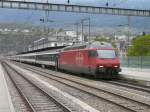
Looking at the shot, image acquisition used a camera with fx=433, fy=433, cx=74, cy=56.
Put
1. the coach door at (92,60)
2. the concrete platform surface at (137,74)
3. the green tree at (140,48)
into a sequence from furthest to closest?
the green tree at (140,48), the coach door at (92,60), the concrete platform surface at (137,74)

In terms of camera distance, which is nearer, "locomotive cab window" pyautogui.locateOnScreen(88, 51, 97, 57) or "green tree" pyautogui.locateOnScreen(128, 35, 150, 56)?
"locomotive cab window" pyautogui.locateOnScreen(88, 51, 97, 57)

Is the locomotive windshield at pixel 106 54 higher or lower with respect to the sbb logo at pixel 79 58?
higher

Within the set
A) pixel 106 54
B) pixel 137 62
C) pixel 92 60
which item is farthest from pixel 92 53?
pixel 137 62

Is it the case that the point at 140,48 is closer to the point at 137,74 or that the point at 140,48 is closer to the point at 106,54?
the point at 137,74

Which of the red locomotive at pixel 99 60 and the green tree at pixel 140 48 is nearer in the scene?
the red locomotive at pixel 99 60

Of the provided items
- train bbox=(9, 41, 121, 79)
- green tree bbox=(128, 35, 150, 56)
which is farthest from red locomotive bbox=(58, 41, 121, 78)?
green tree bbox=(128, 35, 150, 56)

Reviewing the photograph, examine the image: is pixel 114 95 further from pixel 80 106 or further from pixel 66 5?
pixel 66 5

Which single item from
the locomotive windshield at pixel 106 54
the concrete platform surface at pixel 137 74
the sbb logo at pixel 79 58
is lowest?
the concrete platform surface at pixel 137 74

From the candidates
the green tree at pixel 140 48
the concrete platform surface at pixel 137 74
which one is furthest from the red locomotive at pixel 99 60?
the green tree at pixel 140 48

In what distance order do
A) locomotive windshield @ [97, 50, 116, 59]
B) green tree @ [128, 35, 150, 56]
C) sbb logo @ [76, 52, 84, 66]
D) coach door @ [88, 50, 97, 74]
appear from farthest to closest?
green tree @ [128, 35, 150, 56] → sbb logo @ [76, 52, 84, 66] → locomotive windshield @ [97, 50, 116, 59] → coach door @ [88, 50, 97, 74]

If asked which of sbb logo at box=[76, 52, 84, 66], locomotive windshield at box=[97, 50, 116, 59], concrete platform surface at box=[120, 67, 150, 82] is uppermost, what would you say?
locomotive windshield at box=[97, 50, 116, 59]

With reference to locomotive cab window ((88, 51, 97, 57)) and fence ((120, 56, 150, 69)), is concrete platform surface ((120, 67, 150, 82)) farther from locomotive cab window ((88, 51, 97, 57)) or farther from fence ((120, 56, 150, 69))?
locomotive cab window ((88, 51, 97, 57))

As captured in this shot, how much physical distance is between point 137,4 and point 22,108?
4571 cm

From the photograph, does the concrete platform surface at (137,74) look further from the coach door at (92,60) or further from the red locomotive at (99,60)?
the coach door at (92,60)
